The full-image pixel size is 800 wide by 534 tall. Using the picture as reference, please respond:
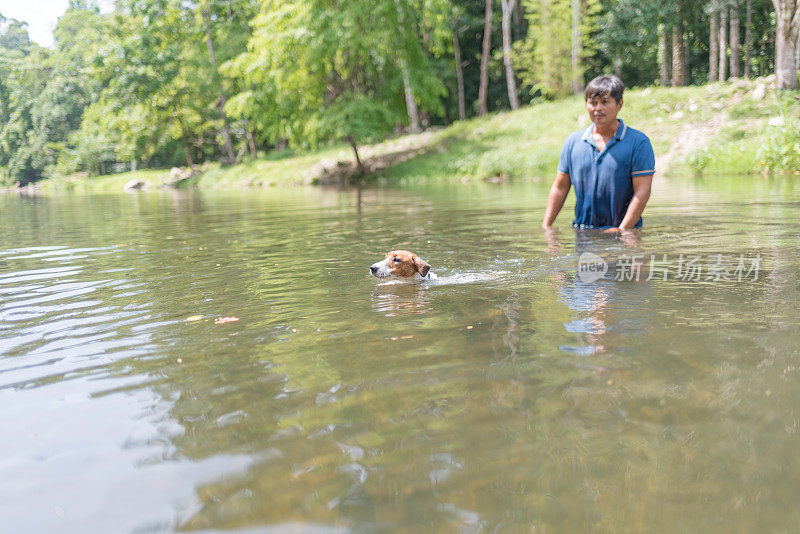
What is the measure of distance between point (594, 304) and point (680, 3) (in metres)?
29.7

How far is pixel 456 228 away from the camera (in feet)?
33.1

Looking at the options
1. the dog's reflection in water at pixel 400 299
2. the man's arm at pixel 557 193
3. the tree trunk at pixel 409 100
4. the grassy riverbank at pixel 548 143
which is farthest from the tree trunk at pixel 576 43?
the dog's reflection in water at pixel 400 299

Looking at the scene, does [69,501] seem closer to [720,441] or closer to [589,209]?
[720,441]

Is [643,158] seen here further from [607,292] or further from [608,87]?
[607,292]

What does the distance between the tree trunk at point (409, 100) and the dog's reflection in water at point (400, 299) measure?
2525cm

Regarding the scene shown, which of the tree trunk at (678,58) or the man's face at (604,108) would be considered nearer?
the man's face at (604,108)

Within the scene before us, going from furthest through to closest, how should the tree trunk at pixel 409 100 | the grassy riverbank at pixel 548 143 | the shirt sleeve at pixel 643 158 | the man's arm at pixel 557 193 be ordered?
the tree trunk at pixel 409 100 → the grassy riverbank at pixel 548 143 → the man's arm at pixel 557 193 → the shirt sleeve at pixel 643 158

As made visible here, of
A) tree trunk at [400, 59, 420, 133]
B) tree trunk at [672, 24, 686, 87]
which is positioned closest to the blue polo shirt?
tree trunk at [400, 59, 420, 133]

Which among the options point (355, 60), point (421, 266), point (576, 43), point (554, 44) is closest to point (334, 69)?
point (355, 60)

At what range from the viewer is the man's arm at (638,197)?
6590mm

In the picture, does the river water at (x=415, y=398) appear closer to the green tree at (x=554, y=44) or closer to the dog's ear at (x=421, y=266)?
the dog's ear at (x=421, y=266)

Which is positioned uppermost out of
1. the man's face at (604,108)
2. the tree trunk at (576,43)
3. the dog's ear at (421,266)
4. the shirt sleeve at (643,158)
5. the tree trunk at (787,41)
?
the tree trunk at (576,43)

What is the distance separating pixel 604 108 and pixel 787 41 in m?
19.5

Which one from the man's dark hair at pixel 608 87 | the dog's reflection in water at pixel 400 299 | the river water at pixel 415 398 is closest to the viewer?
the river water at pixel 415 398
